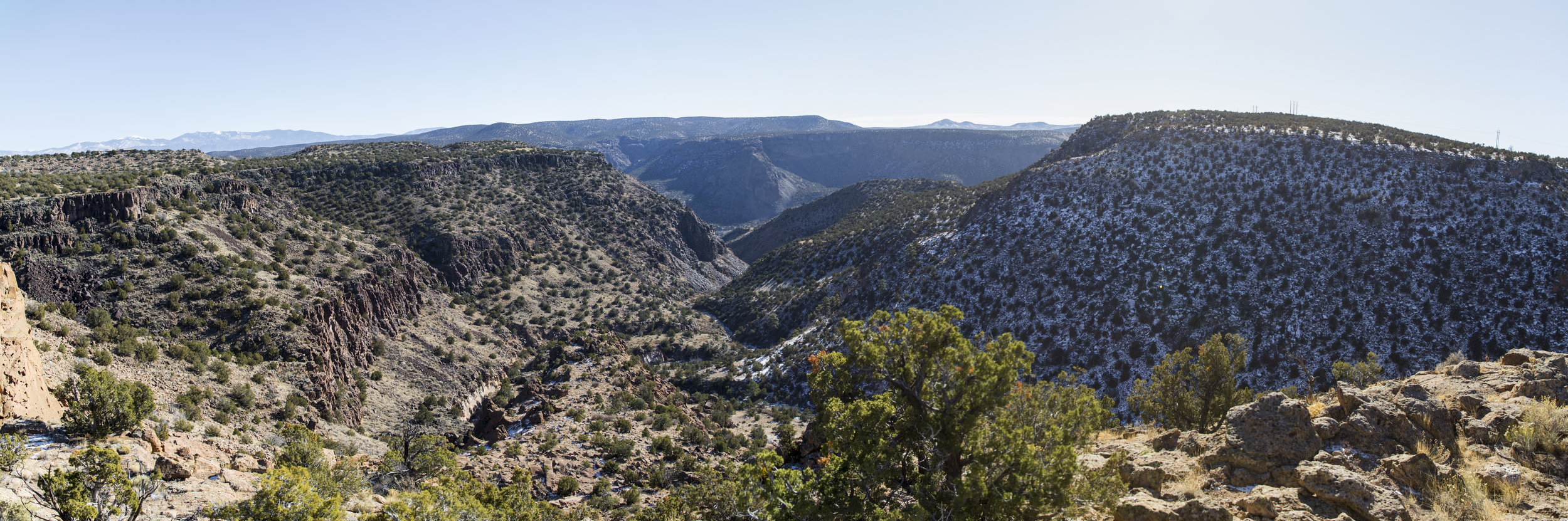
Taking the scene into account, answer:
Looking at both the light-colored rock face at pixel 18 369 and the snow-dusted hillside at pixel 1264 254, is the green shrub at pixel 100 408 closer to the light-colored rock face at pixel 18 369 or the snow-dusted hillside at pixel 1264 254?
the light-colored rock face at pixel 18 369

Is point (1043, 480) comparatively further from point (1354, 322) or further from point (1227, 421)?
point (1354, 322)

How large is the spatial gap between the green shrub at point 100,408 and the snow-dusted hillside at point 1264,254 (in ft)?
150

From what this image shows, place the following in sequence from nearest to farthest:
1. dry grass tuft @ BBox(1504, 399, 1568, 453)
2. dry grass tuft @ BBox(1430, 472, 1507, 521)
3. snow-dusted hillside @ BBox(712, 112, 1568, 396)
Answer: dry grass tuft @ BBox(1430, 472, 1507, 521) < dry grass tuft @ BBox(1504, 399, 1568, 453) < snow-dusted hillside @ BBox(712, 112, 1568, 396)

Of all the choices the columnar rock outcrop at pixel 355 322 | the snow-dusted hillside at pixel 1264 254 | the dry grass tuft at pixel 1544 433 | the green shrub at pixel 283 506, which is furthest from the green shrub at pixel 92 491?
the snow-dusted hillside at pixel 1264 254

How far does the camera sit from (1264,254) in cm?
4575

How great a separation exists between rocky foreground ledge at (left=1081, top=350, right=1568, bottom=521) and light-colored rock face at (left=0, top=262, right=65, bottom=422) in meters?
27.9

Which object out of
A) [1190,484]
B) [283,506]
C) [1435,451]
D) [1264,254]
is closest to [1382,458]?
[1435,451]

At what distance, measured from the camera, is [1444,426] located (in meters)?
13.1

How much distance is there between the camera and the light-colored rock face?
1728cm

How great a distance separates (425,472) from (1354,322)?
51.5 metres

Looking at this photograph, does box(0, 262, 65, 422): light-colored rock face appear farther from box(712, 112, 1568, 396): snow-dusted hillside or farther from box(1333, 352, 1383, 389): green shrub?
box(712, 112, 1568, 396): snow-dusted hillside

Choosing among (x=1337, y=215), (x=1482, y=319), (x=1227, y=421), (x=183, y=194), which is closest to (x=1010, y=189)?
(x=1337, y=215)

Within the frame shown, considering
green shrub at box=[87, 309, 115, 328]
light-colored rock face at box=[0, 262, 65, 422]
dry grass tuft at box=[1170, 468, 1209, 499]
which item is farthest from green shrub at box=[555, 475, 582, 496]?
green shrub at box=[87, 309, 115, 328]

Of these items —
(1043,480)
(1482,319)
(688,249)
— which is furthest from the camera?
(688,249)
